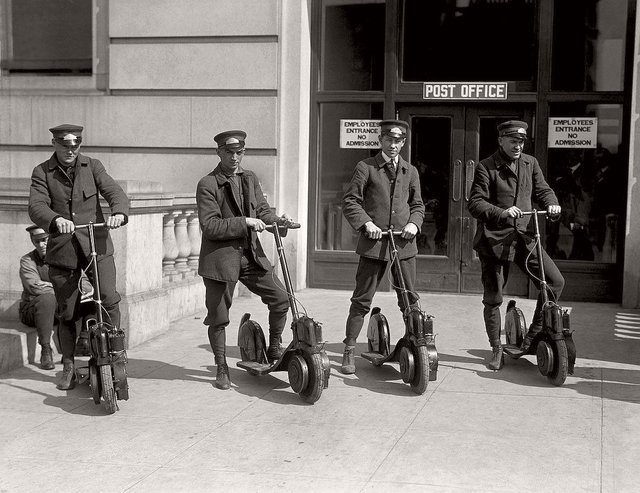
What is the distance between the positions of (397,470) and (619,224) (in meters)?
6.72

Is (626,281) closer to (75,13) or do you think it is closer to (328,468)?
(328,468)

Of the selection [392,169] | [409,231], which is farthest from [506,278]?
[392,169]

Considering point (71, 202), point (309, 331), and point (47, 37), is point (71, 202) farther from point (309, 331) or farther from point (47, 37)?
point (47, 37)

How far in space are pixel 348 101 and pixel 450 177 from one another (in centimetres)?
155

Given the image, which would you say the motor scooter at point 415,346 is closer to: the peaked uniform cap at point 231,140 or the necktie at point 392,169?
the necktie at point 392,169

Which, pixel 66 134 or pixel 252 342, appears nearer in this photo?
pixel 66 134

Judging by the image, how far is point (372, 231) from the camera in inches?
281

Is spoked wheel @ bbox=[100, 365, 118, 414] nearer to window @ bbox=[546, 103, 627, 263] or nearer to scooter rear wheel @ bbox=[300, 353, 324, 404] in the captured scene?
scooter rear wheel @ bbox=[300, 353, 324, 404]

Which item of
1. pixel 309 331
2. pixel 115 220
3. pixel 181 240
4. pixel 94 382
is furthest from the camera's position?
pixel 181 240

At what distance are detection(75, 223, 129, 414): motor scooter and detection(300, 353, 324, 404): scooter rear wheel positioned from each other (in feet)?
4.08

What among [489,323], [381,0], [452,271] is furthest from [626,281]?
[381,0]

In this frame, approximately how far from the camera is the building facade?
11.1 meters

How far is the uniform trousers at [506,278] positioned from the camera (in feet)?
24.9

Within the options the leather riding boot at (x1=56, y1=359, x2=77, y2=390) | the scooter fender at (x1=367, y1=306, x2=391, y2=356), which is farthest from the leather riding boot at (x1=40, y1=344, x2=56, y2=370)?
the scooter fender at (x1=367, y1=306, x2=391, y2=356)
